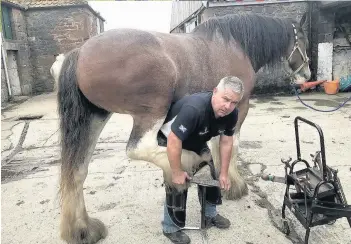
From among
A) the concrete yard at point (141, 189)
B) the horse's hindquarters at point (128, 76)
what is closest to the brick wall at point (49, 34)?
the concrete yard at point (141, 189)

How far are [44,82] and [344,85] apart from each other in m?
11.8

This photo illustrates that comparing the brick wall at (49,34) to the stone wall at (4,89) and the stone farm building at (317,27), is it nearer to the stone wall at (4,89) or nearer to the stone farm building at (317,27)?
the stone wall at (4,89)

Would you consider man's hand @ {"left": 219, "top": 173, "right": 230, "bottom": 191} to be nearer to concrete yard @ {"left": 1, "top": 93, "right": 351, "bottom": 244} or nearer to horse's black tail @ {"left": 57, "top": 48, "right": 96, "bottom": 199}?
concrete yard @ {"left": 1, "top": 93, "right": 351, "bottom": 244}

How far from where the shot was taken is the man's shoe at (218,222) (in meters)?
2.70

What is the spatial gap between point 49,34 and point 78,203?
42.3 feet

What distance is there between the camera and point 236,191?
10.3 ft

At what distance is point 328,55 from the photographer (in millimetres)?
9438

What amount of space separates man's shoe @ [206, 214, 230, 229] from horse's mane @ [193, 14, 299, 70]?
1.57 metres

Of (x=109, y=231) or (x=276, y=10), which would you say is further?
(x=276, y=10)

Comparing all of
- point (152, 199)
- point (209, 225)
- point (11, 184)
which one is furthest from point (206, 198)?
point (11, 184)

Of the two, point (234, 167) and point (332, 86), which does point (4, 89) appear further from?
point (332, 86)

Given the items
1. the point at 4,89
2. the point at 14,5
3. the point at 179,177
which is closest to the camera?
the point at 179,177

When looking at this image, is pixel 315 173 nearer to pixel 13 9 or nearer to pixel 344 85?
pixel 344 85

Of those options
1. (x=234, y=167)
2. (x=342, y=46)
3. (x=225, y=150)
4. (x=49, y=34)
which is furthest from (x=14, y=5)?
(x=225, y=150)
